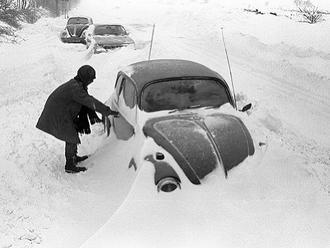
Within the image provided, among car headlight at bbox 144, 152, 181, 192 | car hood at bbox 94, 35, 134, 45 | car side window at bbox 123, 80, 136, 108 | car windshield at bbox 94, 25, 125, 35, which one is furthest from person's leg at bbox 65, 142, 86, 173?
car windshield at bbox 94, 25, 125, 35

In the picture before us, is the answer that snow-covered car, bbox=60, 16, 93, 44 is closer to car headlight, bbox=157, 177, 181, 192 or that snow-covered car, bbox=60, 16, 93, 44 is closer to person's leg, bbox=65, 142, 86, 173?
person's leg, bbox=65, 142, 86, 173

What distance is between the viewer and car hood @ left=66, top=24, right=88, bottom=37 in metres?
20.7

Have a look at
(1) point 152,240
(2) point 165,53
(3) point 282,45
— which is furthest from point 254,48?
(1) point 152,240

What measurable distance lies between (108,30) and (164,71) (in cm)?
1180

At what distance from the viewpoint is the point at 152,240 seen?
4.27 meters

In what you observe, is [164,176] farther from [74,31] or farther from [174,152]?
[74,31]

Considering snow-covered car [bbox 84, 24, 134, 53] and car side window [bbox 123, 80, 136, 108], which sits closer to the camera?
car side window [bbox 123, 80, 136, 108]

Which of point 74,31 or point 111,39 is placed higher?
point 111,39

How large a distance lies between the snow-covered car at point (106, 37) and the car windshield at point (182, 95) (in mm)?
10064

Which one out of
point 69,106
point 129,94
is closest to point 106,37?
point 129,94

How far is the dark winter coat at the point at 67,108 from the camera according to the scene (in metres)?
5.87

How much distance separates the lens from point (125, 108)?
6.38 m

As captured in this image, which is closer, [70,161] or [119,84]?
[70,161]

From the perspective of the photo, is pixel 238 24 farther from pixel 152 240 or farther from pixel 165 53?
pixel 152 240
